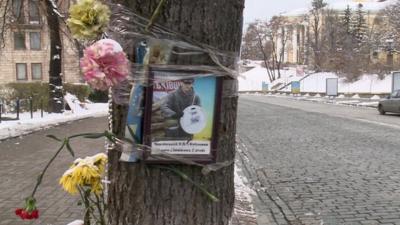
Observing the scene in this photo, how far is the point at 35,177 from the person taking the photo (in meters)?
8.73

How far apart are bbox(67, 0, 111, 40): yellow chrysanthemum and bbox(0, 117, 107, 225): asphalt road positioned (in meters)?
4.12

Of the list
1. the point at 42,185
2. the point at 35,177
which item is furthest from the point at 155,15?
the point at 35,177

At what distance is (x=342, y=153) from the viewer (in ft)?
38.8

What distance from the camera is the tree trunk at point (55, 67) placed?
925 inches

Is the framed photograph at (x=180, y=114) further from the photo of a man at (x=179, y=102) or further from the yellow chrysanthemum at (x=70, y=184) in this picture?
the yellow chrysanthemum at (x=70, y=184)

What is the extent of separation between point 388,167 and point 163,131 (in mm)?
8667

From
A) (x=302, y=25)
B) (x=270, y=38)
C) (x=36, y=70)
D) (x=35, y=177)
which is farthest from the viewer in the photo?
(x=302, y=25)

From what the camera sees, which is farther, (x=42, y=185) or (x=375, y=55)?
(x=375, y=55)

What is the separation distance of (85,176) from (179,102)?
0.87 meters

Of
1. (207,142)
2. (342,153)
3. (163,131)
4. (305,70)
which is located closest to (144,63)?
(163,131)

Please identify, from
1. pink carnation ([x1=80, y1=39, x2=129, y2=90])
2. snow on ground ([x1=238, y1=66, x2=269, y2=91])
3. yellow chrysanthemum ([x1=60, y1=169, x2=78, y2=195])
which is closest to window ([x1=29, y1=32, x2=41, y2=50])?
snow on ground ([x1=238, y1=66, x2=269, y2=91])

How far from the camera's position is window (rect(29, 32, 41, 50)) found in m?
54.9

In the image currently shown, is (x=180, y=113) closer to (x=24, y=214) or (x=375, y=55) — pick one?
(x=24, y=214)

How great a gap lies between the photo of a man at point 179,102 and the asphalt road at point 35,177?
4.11 meters
